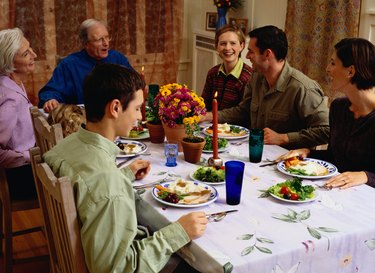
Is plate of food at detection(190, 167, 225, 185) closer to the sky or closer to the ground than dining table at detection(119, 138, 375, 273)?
closer to the sky

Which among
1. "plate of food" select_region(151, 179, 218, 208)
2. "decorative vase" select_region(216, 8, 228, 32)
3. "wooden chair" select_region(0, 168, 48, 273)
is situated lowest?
"wooden chair" select_region(0, 168, 48, 273)

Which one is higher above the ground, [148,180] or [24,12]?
[24,12]

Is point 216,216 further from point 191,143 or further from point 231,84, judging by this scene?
point 231,84

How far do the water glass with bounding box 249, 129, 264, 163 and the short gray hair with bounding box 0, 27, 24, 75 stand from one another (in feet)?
4.60

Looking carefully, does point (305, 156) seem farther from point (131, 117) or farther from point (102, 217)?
point (102, 217)

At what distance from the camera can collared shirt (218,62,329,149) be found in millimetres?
2615

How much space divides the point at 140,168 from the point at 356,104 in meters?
1.02

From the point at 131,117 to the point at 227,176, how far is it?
39 cm

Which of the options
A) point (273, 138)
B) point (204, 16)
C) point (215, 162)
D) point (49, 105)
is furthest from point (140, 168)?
point (204, 16)

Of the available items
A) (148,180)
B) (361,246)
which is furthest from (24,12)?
(361,246)

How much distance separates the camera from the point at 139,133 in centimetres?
259

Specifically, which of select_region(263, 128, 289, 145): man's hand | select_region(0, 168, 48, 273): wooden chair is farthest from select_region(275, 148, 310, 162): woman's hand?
select_region(0, 168, 48, 273): wooden chair

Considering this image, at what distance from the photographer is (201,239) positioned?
1.54 meters

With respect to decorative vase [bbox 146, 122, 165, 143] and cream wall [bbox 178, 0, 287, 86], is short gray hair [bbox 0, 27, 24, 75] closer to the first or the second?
decorative vase [bbox 146, 122, 165, 143]
